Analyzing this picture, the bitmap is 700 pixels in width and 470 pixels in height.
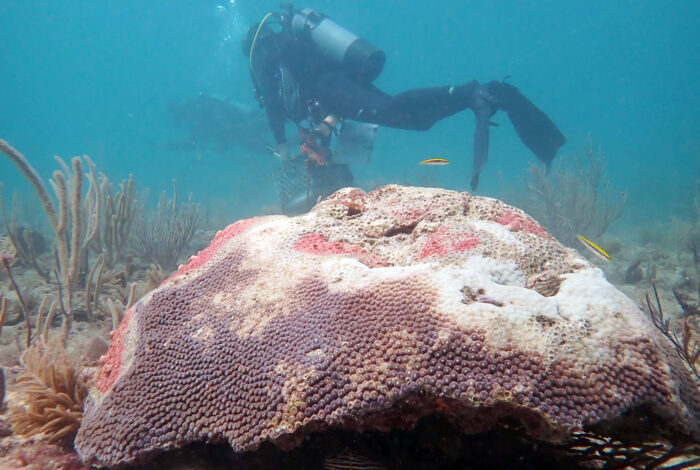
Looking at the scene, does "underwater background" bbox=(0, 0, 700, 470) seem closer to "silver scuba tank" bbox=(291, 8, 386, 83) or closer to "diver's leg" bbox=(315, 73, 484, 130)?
"diver's leg" bbox=(315, 73, 484, 130)

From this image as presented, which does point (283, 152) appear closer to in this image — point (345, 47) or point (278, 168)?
point (278, 168)

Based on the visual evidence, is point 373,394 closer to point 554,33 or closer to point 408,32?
point 408,32

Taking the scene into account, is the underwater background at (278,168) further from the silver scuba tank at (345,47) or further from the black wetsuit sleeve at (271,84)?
the silver scuba tank at (345,47)

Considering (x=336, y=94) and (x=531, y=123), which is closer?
(x=336, y=94)

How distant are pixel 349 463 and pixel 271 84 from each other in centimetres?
698

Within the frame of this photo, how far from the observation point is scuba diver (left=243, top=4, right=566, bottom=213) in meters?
6.82

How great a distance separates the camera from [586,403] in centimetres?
116

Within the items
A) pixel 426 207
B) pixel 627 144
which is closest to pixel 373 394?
pixel 426 207

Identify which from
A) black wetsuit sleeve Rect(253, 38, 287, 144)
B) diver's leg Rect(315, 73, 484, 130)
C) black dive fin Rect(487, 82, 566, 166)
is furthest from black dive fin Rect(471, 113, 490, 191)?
black wetsuit sleeve Rect(253, 38, 287, 144)

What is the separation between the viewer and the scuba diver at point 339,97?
22.4 ft

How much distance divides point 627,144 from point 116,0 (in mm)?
108555

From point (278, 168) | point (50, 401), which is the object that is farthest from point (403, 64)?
point (50, 401)

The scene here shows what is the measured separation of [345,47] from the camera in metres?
7.02

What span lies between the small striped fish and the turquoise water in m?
53.4
